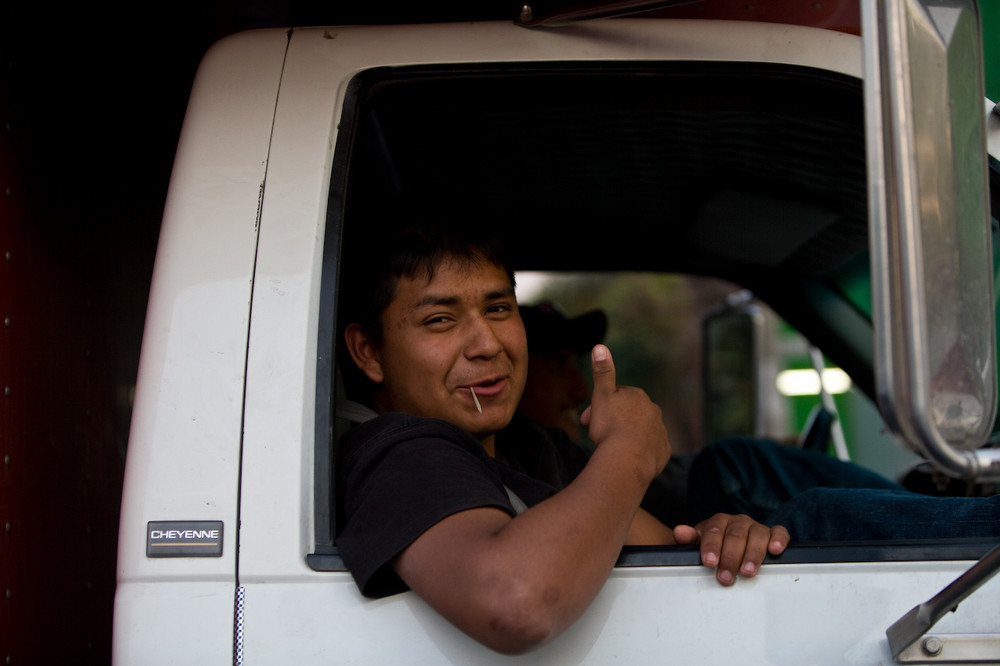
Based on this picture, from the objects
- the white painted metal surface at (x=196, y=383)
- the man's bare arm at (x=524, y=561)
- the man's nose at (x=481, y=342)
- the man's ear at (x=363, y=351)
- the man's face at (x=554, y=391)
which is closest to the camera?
the man's bare arm at (x=524, y=561)

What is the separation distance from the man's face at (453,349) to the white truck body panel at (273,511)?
302mm

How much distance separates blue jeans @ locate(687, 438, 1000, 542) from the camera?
55.6 inches

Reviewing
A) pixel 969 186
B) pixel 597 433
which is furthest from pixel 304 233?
pixel 969 186

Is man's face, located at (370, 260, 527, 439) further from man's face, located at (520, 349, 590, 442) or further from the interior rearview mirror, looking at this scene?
man's face, located at (520, 349, 590, 442)

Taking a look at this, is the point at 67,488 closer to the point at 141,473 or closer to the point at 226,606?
the point at 141,473

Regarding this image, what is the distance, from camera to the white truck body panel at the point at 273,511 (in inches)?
47.7

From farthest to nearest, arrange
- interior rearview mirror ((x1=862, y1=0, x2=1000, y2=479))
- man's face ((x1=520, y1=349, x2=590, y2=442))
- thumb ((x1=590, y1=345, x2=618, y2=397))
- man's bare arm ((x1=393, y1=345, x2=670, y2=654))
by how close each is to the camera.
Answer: man's face ((x1=520, y1=349, x2=590, y2=442)) < thumb ((x1=590, y1=345, x2=618, y2=397)) < man's bare arm ((x1=393, y1=345, x2=670, y2=654)) < interior rearview mirror ((x1=862, y1=0, x2=1000, y2=479))

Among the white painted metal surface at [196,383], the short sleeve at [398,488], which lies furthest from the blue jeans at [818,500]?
the white painted metal surface at [196,383]

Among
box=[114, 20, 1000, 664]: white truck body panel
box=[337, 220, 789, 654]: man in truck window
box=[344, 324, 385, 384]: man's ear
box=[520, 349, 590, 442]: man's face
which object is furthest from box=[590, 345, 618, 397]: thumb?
box=[520, 349, 590, 442]: man's face

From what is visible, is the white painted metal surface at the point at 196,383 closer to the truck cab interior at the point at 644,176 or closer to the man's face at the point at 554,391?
the truck cab interior at the point at 644,176

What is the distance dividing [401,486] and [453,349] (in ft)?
1.23

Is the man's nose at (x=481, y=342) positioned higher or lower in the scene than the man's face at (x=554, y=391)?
higher

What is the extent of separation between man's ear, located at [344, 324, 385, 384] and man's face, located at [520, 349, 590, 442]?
4.81 feet

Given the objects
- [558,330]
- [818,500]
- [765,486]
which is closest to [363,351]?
[818,500]
